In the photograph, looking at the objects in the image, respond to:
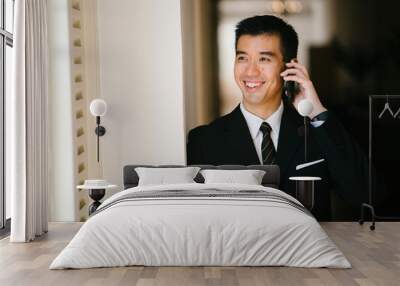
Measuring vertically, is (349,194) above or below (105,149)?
below

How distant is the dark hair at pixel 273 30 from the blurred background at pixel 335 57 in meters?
0.07

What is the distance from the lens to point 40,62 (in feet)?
22.0

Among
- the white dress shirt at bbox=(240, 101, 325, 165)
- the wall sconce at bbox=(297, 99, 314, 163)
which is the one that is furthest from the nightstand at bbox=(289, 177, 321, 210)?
the white dress shirt at bbox=(240, 101, 325, 165)

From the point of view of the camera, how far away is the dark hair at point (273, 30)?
7758 mm

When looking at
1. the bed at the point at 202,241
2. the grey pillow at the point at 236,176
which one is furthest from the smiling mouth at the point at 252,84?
the bed at the point at 202,241

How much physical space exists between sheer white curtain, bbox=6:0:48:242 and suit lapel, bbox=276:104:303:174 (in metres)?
2.83

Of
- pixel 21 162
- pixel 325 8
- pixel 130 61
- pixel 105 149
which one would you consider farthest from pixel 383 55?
pixel 21 162

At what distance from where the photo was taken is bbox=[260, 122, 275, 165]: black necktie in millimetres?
7660

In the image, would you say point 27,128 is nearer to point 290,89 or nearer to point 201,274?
point 201,274

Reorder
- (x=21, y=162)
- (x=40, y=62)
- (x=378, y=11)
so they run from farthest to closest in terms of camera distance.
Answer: (x=378, y=11) → (x=40, y=62) → (x=21, y=162)

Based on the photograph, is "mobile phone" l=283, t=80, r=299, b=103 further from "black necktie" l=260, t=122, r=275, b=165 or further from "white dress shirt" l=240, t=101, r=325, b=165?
"black necktie" l=260, t=122, r=275, b=165

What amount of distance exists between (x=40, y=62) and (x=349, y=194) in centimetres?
397

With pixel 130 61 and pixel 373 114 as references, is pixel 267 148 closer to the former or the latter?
pixel 373 114

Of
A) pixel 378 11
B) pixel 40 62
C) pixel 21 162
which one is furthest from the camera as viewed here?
pixel 378 11
